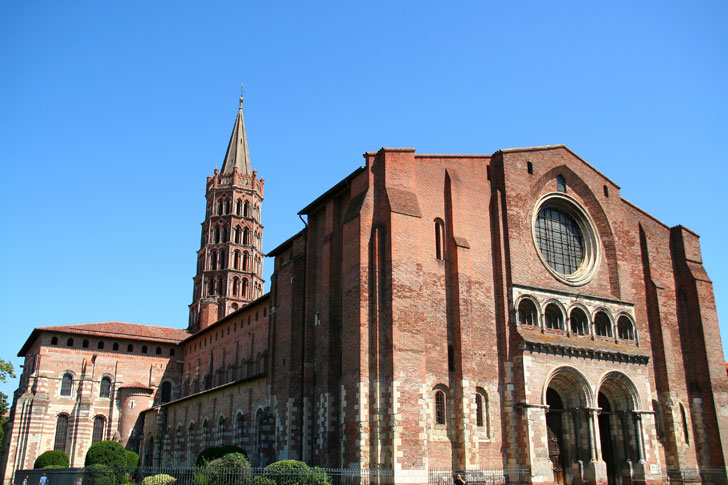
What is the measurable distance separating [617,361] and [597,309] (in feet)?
8.22

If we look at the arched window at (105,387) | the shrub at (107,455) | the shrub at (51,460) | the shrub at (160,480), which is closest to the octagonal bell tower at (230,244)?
the arched window at (105,387)

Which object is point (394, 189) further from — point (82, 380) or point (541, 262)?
point (82, 380)

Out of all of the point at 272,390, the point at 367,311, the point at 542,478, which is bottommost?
the point at 542,478

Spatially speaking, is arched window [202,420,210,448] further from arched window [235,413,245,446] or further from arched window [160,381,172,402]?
arched window [160,381,172,402]

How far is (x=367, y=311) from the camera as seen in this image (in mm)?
→ 24156

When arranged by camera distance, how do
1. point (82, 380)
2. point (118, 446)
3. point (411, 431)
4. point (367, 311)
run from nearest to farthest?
point (411, 431), point (367, 311), point (118, 446), point (82, 380)

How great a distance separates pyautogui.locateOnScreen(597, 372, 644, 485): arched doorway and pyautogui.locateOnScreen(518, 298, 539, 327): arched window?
4177 millimetres

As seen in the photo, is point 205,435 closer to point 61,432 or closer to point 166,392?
point 166,392

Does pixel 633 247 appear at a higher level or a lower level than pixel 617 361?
higher

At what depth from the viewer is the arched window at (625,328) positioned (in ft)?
98.9

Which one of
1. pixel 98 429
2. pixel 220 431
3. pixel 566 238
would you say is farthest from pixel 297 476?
pixel 98 429

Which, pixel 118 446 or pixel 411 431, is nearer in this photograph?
pixel 411 431

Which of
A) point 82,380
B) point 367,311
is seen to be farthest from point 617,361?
point 82,380

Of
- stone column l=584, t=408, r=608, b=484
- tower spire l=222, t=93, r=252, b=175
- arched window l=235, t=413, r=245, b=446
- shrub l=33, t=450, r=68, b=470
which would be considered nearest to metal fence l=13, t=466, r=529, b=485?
stone column l=584, t=408, r=608, b=484
